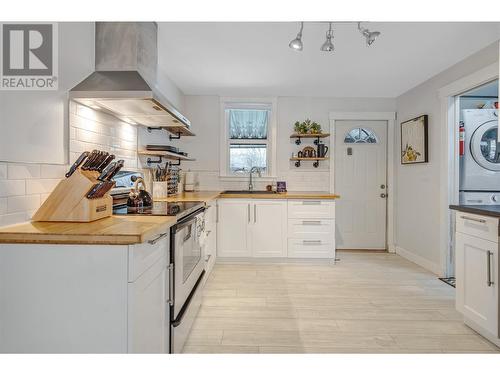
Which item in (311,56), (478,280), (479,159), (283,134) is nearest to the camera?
(478,280)

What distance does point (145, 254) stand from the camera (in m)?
1.33

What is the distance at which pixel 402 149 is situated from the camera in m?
4.20

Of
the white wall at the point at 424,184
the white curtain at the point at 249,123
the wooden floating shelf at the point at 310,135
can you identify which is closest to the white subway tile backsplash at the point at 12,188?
the white curtain at the point at 249,123

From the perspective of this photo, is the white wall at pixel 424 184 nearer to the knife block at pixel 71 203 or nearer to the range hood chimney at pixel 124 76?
the range hood chimney at pixel 124 76

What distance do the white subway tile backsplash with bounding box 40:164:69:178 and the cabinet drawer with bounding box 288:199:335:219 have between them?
2596 millimetres

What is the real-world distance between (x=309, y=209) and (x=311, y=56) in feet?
5.87

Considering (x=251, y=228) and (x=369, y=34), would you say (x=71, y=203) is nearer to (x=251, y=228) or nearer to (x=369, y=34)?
(x=369, y=34)

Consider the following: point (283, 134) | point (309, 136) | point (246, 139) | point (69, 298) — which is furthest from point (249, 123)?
point (69, 298)

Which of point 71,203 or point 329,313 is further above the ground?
point 71,203

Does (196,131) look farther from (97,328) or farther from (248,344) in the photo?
(97,328)

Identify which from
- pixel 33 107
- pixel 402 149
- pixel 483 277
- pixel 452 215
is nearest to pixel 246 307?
pixel 483 277

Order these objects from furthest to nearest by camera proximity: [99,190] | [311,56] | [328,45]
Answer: [311,56], [328,45], [99,190]

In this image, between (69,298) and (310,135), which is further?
(310,135)

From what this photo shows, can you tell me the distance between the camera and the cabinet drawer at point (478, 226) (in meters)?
1.86
